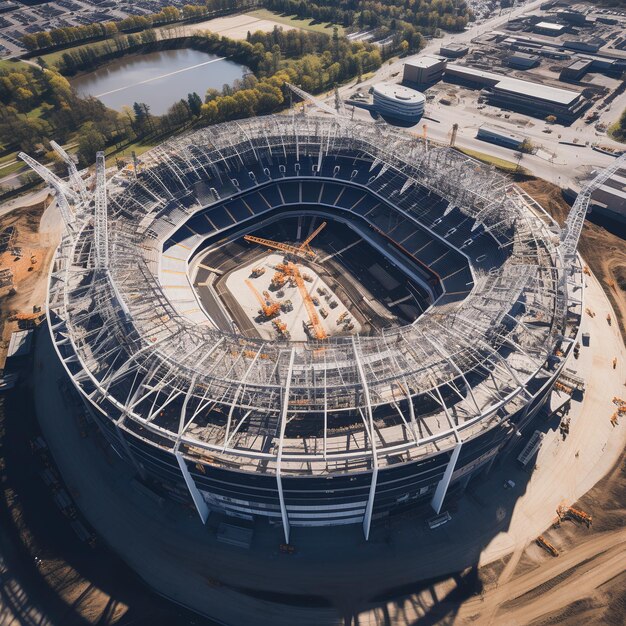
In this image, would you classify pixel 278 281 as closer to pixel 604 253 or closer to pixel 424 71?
A: pixel 604 253

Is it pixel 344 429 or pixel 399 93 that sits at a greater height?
pixel 344 429

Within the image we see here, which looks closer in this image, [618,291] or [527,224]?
[527,224]

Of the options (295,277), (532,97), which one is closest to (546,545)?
(295,277)

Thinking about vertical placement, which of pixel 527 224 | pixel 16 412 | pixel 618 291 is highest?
pixel 527 224

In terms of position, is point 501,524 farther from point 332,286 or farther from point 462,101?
point 462,101

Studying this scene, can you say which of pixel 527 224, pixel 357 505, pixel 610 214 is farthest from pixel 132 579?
pixel 610 214

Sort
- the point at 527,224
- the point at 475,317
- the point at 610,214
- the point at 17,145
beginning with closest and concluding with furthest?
the point at 475,317 < the point at 527,224 < the point at 610,214 < the point at 17,145
